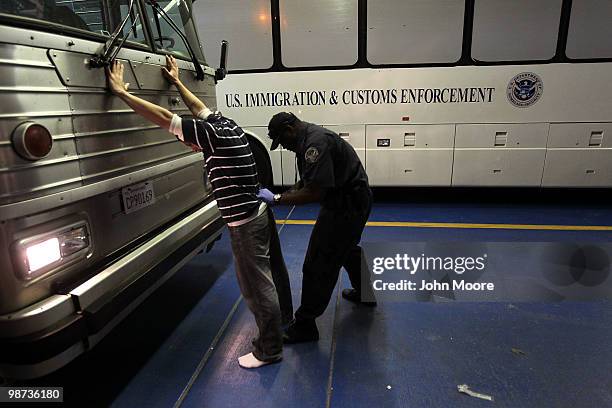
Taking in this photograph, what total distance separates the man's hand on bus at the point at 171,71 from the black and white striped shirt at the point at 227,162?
2.17 ft

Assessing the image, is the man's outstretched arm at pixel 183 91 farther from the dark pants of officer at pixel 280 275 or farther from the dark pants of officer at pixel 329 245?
the dark pants of officer at pixel 329 245

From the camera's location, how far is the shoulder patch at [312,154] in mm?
2527

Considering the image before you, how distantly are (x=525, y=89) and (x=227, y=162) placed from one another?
15.7 ft

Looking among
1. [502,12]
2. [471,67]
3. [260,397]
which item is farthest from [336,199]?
[502,12]

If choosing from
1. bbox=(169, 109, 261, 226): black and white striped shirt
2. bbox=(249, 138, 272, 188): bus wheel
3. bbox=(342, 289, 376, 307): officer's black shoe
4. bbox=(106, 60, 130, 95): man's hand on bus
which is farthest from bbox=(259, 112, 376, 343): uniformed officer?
bbox=(249, 138, 272, 188): bus wheel

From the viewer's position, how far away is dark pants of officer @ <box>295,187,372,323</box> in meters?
2.76

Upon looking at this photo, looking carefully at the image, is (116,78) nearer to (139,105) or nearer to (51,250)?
(139,105)

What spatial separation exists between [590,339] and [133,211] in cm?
319

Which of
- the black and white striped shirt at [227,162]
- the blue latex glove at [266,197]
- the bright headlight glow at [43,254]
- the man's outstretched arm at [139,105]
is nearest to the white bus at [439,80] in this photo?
the blue latex glove at [266,197]

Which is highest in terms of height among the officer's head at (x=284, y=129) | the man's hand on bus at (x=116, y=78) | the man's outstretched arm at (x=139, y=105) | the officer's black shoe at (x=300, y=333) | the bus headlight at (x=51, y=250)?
the man's hand on bus at (x=116, y=78)

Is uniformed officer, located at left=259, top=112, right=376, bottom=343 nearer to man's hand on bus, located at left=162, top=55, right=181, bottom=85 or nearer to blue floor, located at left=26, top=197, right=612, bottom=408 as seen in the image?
blue floor, located at left=26, top=197, right=612, bottom=408

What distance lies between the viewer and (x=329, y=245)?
2.78 metres

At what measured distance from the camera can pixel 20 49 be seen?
168 centimetres

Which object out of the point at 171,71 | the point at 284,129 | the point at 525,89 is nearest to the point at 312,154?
the point at 284,129
